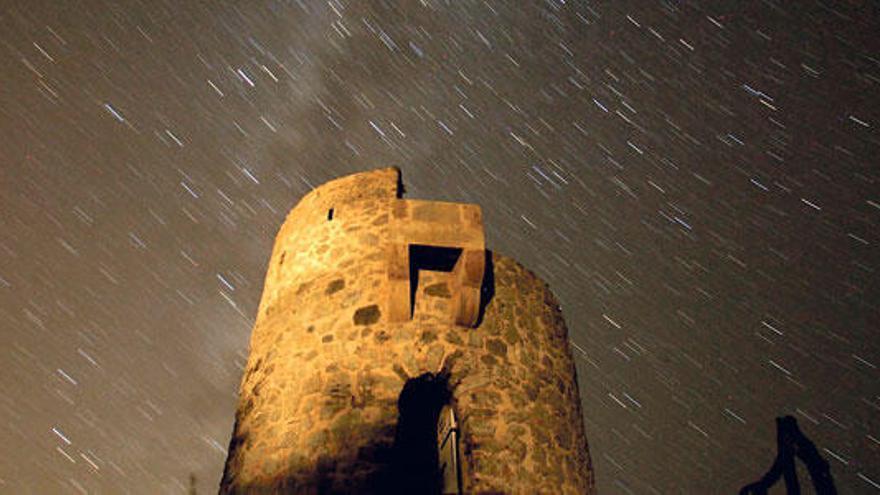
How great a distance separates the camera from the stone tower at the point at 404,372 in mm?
4812

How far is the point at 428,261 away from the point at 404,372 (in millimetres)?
1266

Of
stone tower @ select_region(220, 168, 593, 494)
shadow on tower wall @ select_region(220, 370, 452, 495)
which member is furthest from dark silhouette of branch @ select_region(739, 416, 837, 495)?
shadow on tower wall @ select_region(220, 370, 452, 495)

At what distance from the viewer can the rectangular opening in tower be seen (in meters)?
5.64

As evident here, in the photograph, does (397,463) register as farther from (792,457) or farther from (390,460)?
(792,457)

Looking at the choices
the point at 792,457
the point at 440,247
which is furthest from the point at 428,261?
the point at 792,457

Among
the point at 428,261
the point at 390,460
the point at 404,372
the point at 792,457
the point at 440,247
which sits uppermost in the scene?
the point at 440,247

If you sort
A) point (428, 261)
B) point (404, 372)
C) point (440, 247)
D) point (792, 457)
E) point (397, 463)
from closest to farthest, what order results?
point (397, 463)
point (404, 372)
point (440, 247)
point (428, 261)
point (792, 457)

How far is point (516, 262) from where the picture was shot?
6625 millimetres

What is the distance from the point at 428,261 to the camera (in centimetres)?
584

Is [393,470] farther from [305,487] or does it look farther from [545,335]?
[545,335]

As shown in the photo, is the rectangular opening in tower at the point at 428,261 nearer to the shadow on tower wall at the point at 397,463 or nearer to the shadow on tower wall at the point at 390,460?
the shadow on tower wall at the point at 390,460

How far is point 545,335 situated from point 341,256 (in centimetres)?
242

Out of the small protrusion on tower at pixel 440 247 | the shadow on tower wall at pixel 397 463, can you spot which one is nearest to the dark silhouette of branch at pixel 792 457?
the small protrusion on tower at pixel 440 247

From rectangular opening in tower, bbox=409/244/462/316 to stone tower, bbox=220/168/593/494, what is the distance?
16 mm
